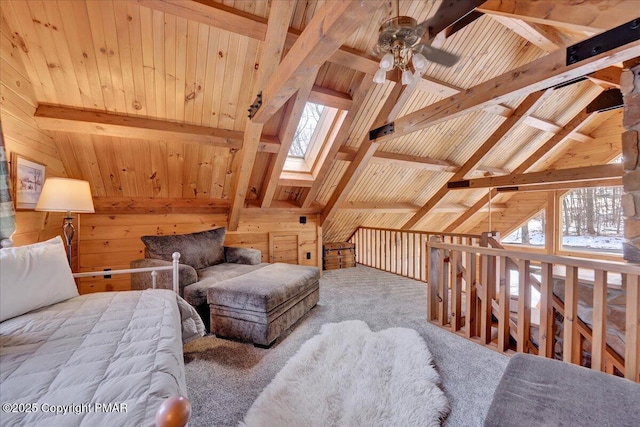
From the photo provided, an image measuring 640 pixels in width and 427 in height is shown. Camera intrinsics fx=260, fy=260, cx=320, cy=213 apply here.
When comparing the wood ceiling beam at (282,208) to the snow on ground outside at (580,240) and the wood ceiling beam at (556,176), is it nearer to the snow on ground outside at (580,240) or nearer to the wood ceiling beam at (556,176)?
the wood ceiling beam at (556,176)

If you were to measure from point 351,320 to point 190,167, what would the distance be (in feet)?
8.50

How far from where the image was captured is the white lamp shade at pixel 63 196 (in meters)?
2.04

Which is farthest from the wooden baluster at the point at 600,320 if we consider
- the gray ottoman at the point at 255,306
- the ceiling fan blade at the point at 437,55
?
the gray ottoman at the point at 255,306

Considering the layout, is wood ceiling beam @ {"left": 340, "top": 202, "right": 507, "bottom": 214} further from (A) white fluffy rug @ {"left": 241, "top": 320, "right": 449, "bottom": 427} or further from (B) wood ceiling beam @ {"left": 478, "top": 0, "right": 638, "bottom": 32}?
(B) wood ceiling beam @ {"left": 478, "top": 0, "right": 638, "bottom": 32}

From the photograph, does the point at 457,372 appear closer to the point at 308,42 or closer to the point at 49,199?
the point at 308,42

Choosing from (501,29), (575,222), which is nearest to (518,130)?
(501,29)

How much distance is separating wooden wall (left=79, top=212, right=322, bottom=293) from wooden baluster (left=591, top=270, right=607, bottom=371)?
3.53 meters

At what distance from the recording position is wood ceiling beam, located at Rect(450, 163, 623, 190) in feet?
11.3

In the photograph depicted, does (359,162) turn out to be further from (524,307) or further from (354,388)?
(354,388)

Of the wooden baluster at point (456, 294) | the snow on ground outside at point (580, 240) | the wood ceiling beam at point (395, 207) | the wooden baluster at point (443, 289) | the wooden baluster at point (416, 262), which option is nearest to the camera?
the wooden baluster at point (456, 294)

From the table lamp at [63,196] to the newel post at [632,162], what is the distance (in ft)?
13.0

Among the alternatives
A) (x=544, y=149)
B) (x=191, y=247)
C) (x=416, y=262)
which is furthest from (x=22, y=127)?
(x=544, y=149)

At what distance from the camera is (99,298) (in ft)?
5.33

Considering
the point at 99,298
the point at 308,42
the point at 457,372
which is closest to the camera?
the point at 308,42
